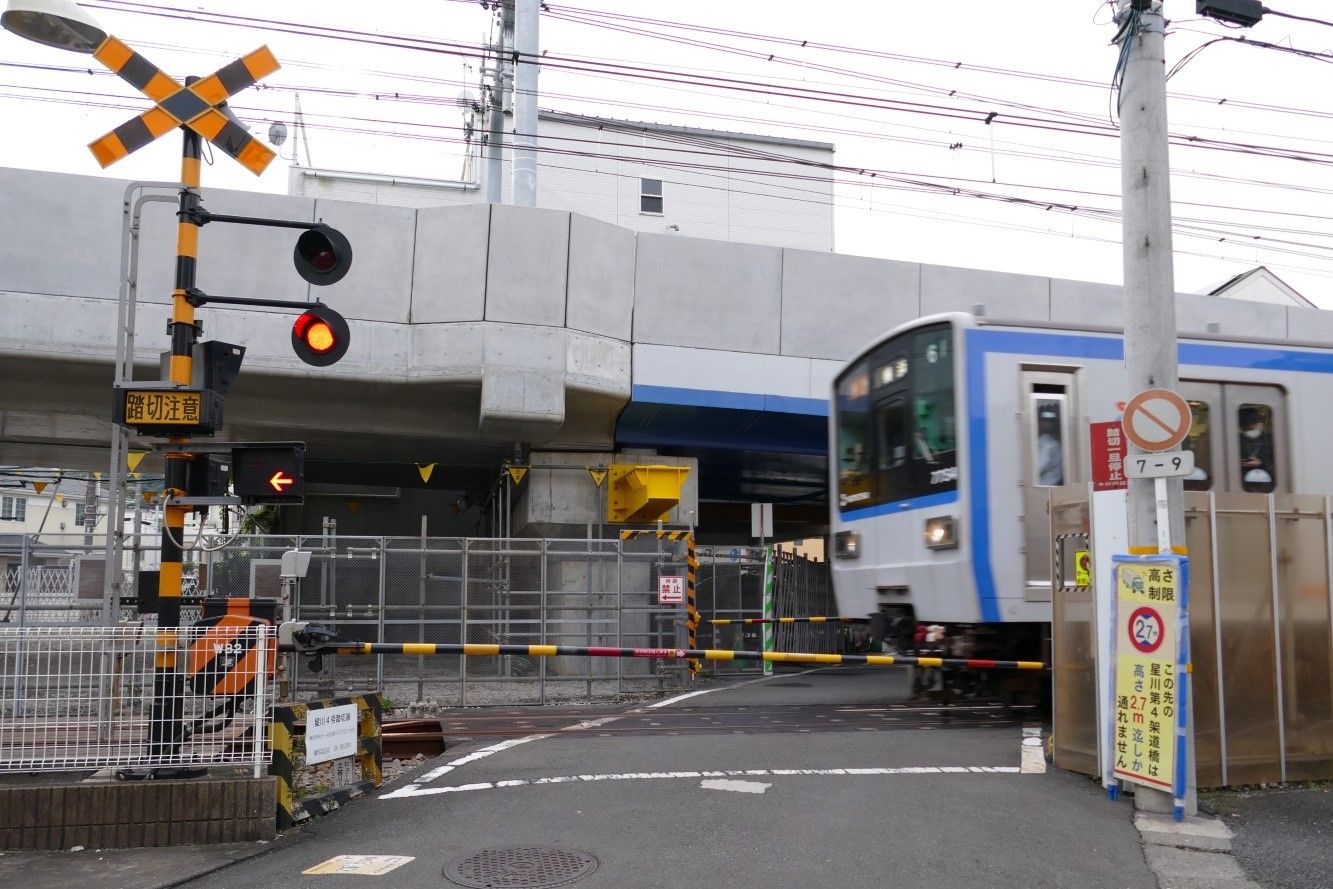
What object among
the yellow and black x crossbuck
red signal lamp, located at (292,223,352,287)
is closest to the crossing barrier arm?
red signal lamp, located at (292,223,352,287)

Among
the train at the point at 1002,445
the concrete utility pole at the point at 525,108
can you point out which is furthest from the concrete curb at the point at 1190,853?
the concrete utility pole at the point at 525,108

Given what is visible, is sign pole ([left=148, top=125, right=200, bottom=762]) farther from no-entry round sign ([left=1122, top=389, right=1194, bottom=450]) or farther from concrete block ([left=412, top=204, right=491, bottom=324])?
concrete block ([left=412, top=204, right=491, bottom=324])

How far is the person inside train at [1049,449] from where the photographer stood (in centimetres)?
1020

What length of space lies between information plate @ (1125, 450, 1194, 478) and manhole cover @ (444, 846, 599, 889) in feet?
13.7

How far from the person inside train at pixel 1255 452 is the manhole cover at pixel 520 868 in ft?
27.2

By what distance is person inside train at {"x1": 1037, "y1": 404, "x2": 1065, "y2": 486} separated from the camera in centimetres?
1020

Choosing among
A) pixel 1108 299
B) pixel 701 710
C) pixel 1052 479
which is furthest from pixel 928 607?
pixel 1108 299

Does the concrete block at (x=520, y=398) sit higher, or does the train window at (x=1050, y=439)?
the concrete block at (x=520, y=398)

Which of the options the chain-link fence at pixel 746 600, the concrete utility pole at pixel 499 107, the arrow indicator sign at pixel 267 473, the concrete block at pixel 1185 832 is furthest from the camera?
the concrete utility pole at pixel 499 107

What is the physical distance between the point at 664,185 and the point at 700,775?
28786 mm

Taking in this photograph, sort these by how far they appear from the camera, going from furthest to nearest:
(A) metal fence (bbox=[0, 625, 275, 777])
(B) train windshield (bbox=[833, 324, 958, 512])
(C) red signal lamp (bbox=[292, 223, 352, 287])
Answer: (B) train windshield (bbox=[833, 324, 958, 512])
(C) red signal lamp (bbox=[292, 223, 352, 287])
(A) metal fence (bbox=[0, 625, 275, 777])

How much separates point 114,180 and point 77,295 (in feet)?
5.75

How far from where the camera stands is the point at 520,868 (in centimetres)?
569

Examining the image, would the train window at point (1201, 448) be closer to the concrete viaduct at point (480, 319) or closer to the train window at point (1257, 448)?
the train window at point (1257, 448)
